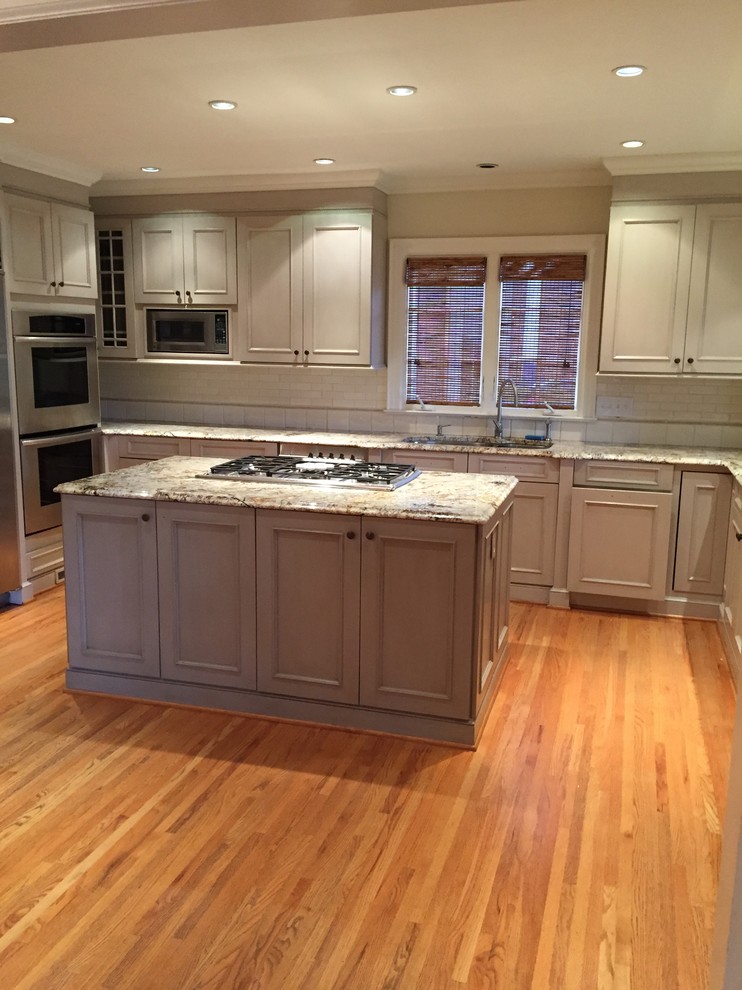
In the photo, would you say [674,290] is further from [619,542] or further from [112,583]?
[112,583]

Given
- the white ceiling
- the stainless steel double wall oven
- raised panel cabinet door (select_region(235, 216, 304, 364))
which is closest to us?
the white ceiling

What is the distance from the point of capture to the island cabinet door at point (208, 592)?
10.7 feet

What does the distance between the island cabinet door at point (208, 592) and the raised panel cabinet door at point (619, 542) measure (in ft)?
7.30

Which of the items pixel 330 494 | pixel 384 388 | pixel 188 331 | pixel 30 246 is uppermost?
pixel 30 246

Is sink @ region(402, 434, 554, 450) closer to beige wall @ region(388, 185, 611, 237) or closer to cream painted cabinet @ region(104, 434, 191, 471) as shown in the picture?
beige wall @ region(388, 185, 611, 237)

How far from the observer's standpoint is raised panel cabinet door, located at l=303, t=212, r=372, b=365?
5.16 m

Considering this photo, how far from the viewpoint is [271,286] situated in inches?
211

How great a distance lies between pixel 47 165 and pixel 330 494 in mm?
3016

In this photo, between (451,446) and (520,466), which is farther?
(451,446)

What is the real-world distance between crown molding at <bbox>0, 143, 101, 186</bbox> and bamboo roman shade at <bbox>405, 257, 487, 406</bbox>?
2111mm

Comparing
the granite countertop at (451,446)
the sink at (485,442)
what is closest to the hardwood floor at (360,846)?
the granite countertop at (451,446)

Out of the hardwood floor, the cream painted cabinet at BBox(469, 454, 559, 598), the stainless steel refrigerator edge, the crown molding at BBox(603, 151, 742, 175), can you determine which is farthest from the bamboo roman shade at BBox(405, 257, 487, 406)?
the stainless steel refrigerator edge

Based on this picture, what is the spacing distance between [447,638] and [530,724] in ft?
2.02

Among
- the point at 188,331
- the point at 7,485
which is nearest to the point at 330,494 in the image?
the point at 7,485
